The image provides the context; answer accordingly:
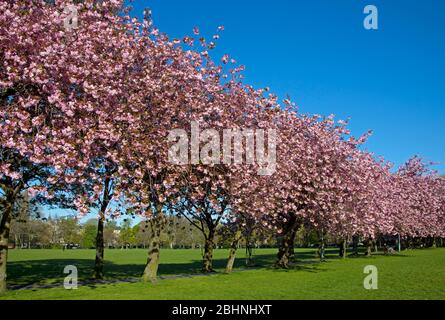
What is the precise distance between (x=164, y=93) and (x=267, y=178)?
10491mm

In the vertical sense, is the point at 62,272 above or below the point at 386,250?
above

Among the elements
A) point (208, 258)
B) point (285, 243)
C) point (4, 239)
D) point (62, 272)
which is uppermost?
point (4, 239)

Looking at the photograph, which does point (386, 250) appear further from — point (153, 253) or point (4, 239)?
point (4, 239)

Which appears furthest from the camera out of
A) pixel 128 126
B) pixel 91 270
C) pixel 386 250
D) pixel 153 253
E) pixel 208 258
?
pixel 386 250

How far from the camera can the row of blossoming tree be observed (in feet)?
54.0

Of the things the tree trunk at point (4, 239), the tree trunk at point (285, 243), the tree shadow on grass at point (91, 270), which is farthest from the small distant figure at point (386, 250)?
the tree trunk at point (4, 239)

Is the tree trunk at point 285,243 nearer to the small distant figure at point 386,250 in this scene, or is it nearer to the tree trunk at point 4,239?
the tree trunk at point 4,239

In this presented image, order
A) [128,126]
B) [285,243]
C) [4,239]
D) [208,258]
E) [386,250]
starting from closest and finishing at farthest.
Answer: [128,126] → [4,239] → [208,258] → [285,243] → [386,250]

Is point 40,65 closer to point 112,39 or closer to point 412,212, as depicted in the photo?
point 112,39

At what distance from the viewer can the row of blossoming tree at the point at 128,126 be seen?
1647cm

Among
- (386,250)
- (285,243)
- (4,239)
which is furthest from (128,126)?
(386,250)

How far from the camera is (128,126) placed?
65.1 feet
